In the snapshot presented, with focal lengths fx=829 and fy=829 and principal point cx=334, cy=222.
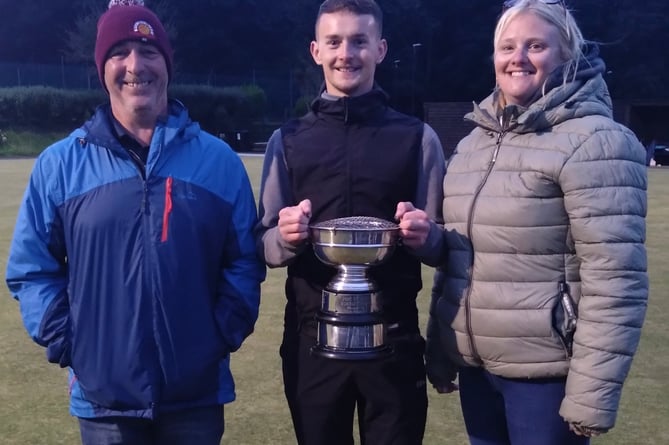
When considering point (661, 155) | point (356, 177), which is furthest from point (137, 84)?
point (661, 155)

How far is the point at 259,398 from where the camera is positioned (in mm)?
4977

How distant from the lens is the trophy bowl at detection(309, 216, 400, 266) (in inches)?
105

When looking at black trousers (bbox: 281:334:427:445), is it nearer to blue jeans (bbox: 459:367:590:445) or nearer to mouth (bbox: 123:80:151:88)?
blue jeans (bbox: 459:367:590:445)

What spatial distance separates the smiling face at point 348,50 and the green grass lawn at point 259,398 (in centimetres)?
212

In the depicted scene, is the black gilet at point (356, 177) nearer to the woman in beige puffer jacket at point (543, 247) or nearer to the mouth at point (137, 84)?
the woman in beige puffer jacket at point (543, 247)

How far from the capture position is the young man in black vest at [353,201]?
2.98m

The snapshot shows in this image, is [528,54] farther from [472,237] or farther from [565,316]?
[565,316]

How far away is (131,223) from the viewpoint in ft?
8.80

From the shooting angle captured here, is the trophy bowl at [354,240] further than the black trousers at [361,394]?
No

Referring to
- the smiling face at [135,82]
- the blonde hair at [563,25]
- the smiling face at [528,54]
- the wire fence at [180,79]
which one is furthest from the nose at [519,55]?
the wire fence at [180,79]

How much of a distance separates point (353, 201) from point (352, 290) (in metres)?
0.40

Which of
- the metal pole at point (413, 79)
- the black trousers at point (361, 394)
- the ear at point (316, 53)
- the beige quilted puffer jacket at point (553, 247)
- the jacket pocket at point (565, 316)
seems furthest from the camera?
the metal pole at point (413, 79)

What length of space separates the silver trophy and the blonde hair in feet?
2.56

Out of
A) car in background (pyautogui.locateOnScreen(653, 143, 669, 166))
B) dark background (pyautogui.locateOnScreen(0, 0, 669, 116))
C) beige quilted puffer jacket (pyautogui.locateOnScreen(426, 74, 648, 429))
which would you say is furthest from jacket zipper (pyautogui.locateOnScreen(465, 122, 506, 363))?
dark background (pyautogui.locateOnScreen(0, 0, 669, 116))
